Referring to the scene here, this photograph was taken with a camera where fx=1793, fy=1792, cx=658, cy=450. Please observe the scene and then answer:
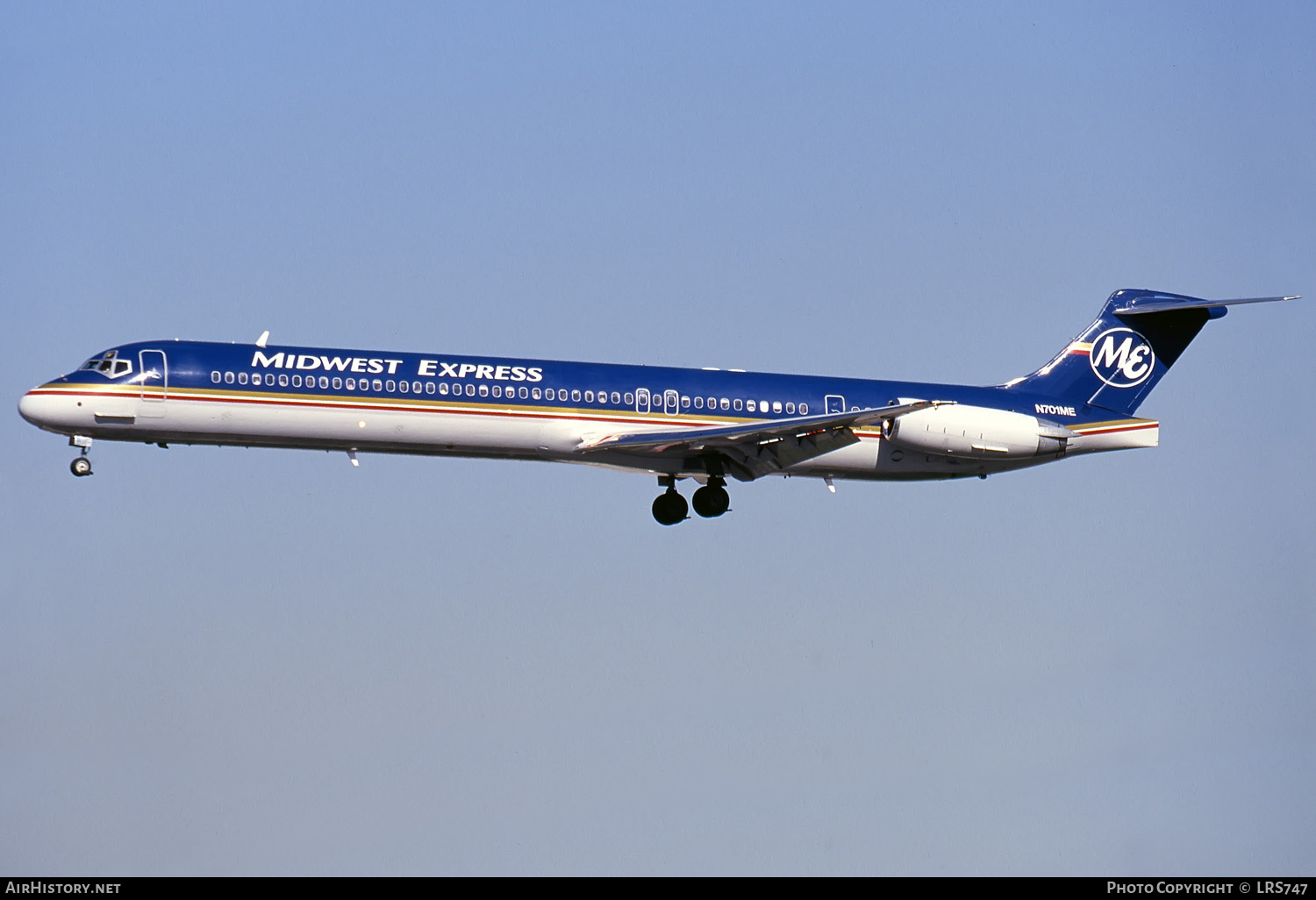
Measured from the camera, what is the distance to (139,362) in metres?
38.8

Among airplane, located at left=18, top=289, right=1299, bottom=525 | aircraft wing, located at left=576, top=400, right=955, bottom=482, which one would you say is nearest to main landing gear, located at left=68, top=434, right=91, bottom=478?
airplane, located at left=18, top=289, right=1299, bottom=525

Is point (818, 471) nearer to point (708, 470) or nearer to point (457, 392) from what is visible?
point (708, 470)

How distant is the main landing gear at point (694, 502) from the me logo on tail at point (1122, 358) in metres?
11.1

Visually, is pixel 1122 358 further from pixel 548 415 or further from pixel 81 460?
pixel 81 460

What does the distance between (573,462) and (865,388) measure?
7.45 metres

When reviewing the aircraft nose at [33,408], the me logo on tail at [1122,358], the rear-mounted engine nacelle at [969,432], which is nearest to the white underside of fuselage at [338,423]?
the aircraft nose at [33,408]

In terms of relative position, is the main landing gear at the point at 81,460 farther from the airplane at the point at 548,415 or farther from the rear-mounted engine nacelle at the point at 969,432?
the rear-mounted engine nacelle at the point at 969,432

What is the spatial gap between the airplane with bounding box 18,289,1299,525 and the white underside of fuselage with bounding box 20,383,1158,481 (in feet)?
0.12

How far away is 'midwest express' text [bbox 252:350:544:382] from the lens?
3891 cm
